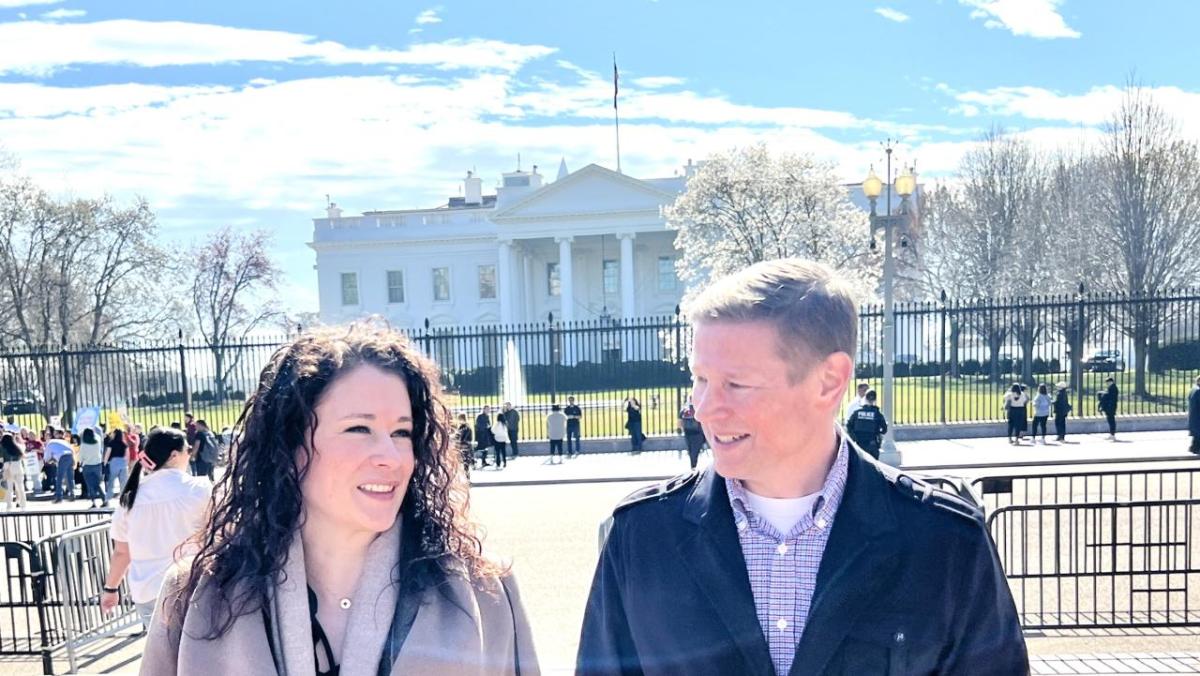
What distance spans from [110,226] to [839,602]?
119 ft

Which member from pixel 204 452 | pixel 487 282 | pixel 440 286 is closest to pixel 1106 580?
pixel 204 452

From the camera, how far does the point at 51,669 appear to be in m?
6.00

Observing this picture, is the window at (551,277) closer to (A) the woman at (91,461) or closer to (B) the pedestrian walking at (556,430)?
(B) the pedestrian walking at (556,430)

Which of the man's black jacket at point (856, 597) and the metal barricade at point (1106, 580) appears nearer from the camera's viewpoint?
the man's black jacket at point (856, 597)

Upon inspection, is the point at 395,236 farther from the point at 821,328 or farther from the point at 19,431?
the point at 821,328

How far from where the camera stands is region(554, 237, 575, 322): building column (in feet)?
173

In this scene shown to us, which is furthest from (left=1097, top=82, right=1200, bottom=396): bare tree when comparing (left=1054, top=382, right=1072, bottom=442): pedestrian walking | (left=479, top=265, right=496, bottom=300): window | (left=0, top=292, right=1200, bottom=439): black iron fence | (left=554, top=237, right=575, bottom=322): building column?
(left=479, top=265, right=496, bottom=300): window

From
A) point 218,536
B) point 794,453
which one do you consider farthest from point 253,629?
point 794,453

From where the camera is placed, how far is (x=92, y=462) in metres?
14.6

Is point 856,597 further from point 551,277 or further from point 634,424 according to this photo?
point 551,277

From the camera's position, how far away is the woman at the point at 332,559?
2.05 metres

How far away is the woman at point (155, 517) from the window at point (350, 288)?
54815mm

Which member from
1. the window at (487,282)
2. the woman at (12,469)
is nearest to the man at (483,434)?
the woman at (12,469)

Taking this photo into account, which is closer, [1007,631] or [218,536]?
[1007,631]
